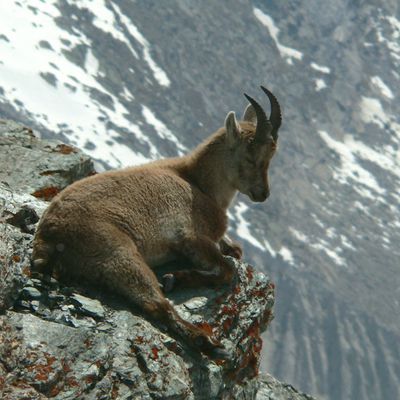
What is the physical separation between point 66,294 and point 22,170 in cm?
561

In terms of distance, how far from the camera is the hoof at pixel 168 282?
12.6 metres

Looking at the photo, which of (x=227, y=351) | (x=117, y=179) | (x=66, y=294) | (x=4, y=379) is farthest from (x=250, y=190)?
(x=4, y=379)

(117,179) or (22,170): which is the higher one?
(117,179)

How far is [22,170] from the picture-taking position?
Answer: 52.9 ft

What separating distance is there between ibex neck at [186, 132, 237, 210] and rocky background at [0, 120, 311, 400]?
1.77m

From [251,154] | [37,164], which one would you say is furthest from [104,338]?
[37,164]

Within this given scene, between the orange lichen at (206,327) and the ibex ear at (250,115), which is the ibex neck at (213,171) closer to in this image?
the ibex ear at (250,115)

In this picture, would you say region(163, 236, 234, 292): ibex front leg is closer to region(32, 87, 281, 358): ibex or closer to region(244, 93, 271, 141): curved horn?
region(32, 87, 281, 358): ibex

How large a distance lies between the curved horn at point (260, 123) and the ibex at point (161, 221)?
0.07 ft

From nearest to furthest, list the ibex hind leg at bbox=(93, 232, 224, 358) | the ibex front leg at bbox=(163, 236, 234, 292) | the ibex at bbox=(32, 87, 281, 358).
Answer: the ibex hind leg at bbox=(93, 232, 224, 358), the ibex at bbox=(32, 87, 281, 358), the ibex front leg at bbox=(163, 236, 234, 292)

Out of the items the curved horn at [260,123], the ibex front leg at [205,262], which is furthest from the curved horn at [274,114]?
the ibex front leg at [205,262]

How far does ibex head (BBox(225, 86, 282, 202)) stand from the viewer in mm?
15375

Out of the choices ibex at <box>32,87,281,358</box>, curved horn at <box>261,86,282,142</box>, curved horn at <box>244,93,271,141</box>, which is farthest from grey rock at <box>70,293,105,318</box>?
curved horn at <box>261,86,282,142</box>

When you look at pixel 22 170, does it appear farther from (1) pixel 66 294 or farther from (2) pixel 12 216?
(1) pixel 66 294
